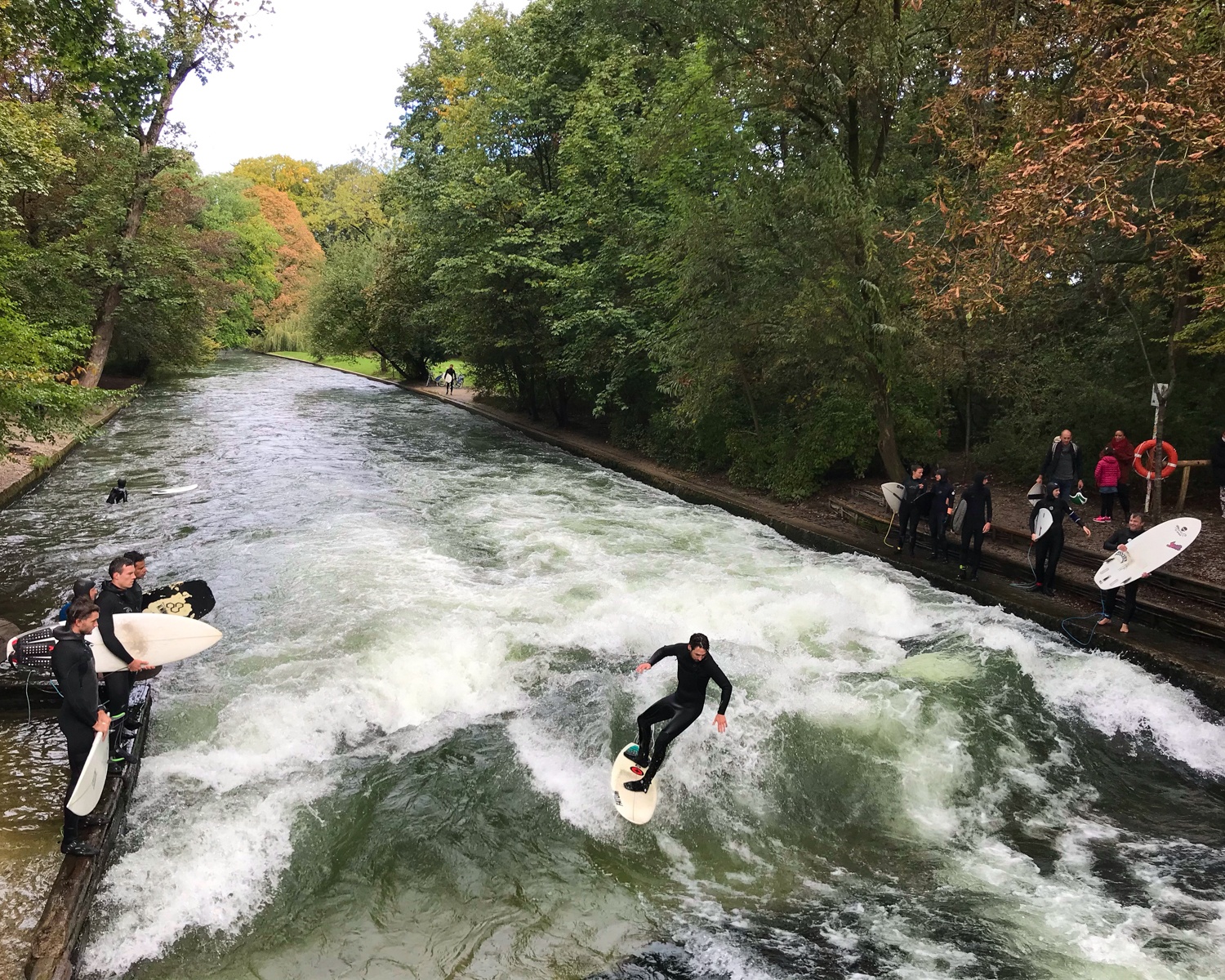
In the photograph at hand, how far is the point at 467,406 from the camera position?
33.6 m

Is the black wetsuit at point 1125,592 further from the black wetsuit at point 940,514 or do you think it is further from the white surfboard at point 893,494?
the white surfboard at point 893,494

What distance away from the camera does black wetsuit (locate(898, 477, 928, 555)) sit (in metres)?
12.6

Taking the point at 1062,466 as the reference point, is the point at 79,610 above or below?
below

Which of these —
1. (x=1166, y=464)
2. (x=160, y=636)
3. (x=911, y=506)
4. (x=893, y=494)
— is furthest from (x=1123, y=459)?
(x=160, y=636)

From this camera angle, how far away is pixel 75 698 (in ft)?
17.7

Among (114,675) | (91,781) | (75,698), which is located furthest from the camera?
(114,675)

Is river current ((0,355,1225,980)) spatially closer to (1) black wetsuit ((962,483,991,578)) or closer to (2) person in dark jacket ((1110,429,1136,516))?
(1) black wetsuit ((962,483,991,578))

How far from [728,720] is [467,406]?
2751 cm

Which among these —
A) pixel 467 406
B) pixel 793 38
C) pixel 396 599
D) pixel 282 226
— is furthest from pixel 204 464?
pixel 282 226

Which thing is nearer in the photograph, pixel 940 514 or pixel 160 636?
pixel 160 636

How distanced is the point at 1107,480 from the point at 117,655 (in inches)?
531

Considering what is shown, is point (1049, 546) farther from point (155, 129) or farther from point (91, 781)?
point (155, 129)

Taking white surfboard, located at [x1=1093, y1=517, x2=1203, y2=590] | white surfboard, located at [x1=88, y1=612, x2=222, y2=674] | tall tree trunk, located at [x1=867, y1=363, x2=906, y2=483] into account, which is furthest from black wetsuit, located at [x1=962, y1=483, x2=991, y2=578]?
white surfboard, located at [x1=88, y1=612, x2=222, y2=674]

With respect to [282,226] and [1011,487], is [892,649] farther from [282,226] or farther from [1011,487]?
[282,226]
